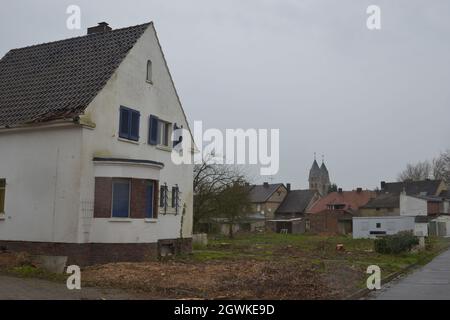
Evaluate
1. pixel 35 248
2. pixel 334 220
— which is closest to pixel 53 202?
pixel 35 248

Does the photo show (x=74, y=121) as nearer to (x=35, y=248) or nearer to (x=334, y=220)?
(x=35, y=248)

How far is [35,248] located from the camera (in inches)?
786

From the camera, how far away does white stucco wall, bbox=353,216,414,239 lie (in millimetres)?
54188

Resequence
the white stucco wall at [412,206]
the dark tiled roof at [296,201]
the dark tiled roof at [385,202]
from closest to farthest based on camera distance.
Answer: the white stucco wall at [412,206]
the dark tiled roof at [385,202]
the dark tiled roof at [296,201]

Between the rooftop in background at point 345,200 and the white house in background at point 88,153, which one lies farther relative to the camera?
the rooftop in background at point 345,200

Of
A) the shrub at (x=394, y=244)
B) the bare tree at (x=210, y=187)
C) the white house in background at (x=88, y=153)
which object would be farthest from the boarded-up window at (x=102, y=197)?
the bare tree at (x=210, y=187)

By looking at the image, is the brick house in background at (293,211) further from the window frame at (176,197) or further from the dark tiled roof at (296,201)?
the window frame at (176,197)

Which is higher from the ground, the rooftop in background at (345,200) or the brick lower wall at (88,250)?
the rooftop in background at (345,200)

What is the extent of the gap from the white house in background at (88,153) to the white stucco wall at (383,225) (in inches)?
1427

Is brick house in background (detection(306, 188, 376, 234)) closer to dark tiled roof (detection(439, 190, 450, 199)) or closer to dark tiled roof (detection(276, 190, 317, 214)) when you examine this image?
dark tiled roof (detection(276, 190, 317, 214))

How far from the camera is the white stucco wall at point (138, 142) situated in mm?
19938

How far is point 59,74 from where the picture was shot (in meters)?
23.4

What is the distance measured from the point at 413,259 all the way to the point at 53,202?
19.6m

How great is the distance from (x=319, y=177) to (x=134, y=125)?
12731 centimetres
